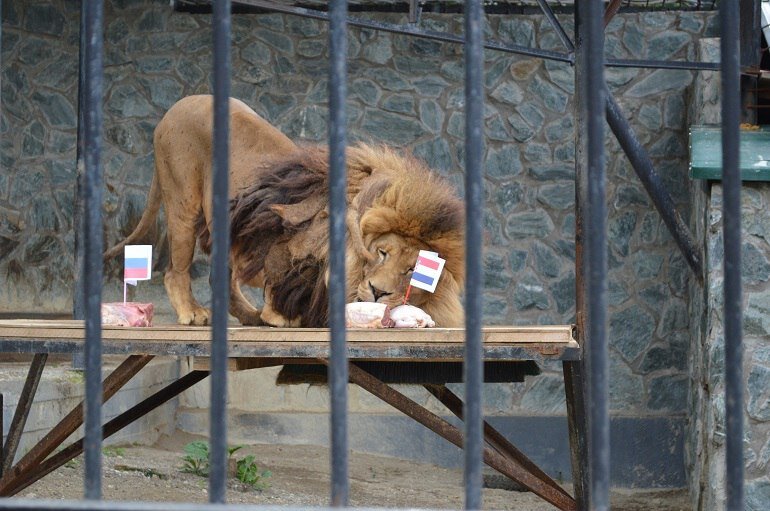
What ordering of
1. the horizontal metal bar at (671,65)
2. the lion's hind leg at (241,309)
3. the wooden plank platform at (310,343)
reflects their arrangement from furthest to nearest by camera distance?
1. the horizontal metal bar at (671,65)
2. the lion's hind leg at (241,309)
3. the wooden plank platform at (310,343)

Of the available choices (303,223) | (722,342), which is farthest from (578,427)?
(722,342)

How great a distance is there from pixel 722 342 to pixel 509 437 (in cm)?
206

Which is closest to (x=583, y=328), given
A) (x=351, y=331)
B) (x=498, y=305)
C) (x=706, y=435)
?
(x=351, y=331)

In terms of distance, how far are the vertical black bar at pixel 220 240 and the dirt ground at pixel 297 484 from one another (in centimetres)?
392

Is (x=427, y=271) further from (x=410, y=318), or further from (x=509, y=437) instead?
(x=509, y=437)

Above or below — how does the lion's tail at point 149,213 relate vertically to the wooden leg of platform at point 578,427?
above

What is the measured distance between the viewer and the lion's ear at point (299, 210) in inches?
158

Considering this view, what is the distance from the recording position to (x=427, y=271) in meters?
3.74

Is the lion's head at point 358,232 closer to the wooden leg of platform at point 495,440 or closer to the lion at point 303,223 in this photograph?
the lion at point 303,223

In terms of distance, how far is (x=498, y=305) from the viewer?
23.7ft

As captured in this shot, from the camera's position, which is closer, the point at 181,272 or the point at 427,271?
the point at 427,271

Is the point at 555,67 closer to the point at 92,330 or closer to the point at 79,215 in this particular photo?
the point at 79,215

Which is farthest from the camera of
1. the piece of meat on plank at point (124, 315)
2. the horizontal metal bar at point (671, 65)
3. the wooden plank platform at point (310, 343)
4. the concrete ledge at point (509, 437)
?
the concrete ledge at point (509, 437)

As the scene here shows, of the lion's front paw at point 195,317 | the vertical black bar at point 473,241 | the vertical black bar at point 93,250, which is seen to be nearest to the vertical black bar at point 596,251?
the vertical black bar at point 473,241
